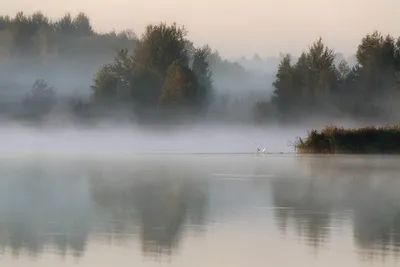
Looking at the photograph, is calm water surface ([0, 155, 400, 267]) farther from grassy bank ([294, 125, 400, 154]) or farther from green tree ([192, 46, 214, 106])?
green tree ([192, 46, 214, 106])

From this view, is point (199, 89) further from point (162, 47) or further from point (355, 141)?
point (355, 141)

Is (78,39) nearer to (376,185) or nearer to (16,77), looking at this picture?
(16,77)

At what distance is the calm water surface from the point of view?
9.98m

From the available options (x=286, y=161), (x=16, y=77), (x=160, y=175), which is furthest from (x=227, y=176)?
(x=16, y=77)

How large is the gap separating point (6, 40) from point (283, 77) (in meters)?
23.3

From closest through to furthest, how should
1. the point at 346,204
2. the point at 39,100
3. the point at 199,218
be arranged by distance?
the point at 199,218
the point at 346,204
the point at 39,100

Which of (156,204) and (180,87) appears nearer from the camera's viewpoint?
(156,204)

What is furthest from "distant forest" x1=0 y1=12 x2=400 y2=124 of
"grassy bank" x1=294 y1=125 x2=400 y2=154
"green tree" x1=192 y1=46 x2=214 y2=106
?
"grassy bank" x1=294 y1=125 x2=400 y2=154

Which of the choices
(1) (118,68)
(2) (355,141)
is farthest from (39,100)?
(2) (355,141)

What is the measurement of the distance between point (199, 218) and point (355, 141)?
22.2m

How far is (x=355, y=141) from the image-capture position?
115 feet

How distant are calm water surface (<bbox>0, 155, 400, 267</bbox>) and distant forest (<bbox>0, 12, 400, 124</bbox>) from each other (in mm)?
31375

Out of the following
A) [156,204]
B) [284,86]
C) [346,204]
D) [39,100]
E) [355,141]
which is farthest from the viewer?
[39,100]

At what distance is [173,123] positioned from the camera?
58.1 metres
